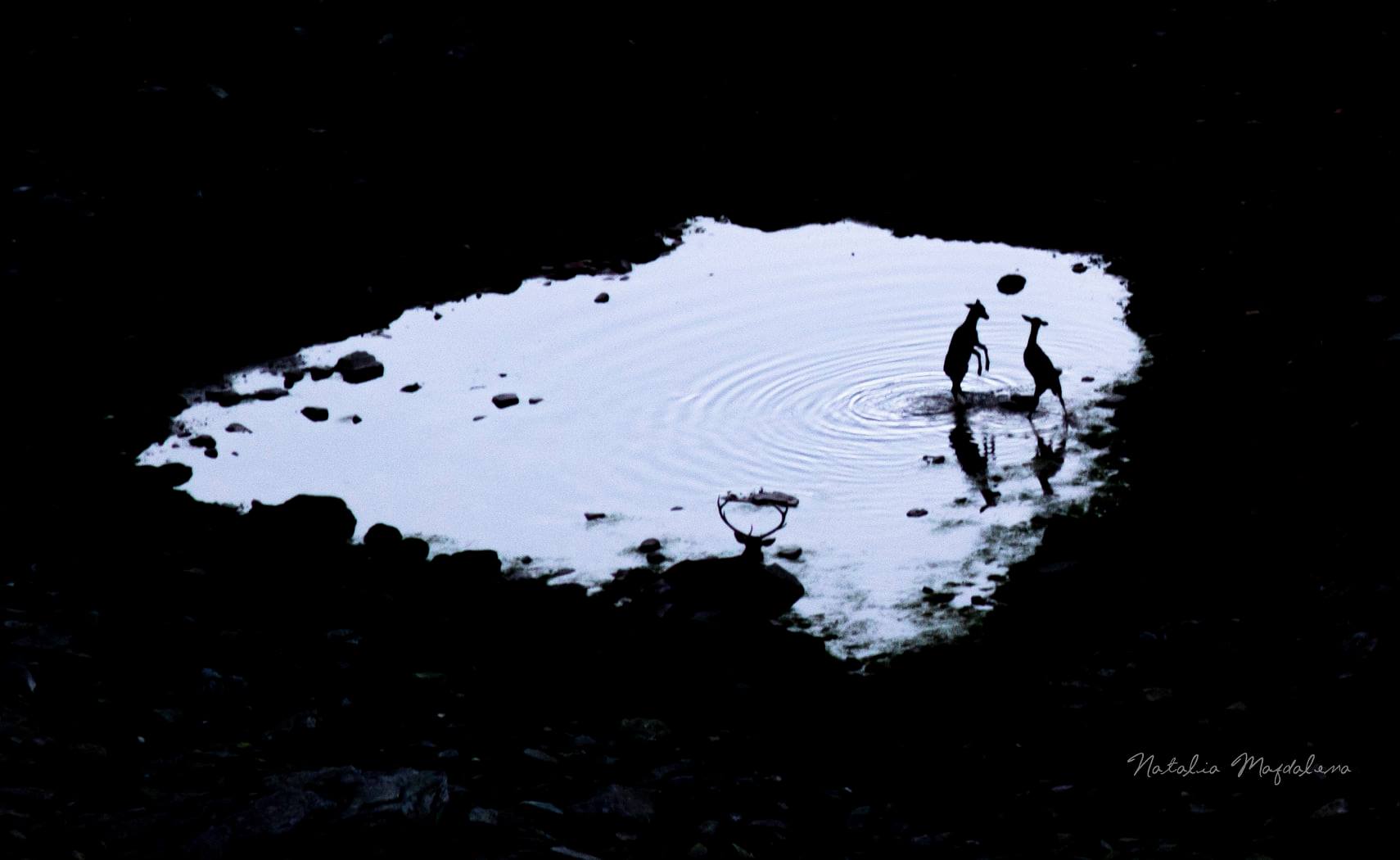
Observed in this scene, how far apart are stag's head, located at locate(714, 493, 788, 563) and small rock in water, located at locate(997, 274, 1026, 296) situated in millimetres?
3098

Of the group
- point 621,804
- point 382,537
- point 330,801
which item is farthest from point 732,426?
point 330,801

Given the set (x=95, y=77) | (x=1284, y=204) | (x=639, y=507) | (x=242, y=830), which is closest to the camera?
(x=242, y=830)

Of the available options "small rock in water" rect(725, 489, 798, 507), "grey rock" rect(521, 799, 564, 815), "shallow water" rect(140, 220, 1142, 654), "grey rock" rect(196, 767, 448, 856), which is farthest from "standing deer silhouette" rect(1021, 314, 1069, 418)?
"grey rock" rect(196, 767, 448, 856)

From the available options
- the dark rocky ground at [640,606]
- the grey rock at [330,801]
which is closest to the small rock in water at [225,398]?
the dark rocky ground at [640,606]

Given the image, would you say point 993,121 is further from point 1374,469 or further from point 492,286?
point 1374,469

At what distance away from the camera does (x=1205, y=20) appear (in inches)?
→ 513

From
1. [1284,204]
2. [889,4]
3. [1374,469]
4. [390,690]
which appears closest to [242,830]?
[390,690]

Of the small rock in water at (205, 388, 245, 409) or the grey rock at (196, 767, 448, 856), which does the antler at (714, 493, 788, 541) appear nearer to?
the grey rock at (196, 767, 448, 856)

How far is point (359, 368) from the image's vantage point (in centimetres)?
878

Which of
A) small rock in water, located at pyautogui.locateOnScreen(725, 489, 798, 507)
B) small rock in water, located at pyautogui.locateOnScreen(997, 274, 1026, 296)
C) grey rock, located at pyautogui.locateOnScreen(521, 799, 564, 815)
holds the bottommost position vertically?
grey rock, located at pyautogui.locateOnScreen(521, 799, 564, 815)

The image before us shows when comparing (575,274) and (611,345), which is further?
(575,274)

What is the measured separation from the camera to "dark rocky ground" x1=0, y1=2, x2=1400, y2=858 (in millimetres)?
4855

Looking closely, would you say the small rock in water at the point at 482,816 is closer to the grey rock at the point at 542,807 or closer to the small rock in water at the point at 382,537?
the grey rock at the point at 542,807

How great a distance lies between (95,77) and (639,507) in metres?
6.93
